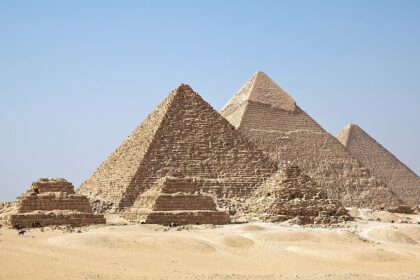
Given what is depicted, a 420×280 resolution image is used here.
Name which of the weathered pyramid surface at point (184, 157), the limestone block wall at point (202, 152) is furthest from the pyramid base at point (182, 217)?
the limestone block wall at point (202, 152)

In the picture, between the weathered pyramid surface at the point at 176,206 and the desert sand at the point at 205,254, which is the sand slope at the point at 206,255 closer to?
the desert sand at the point at 205,254

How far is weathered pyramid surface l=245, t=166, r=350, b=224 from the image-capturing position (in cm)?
3491

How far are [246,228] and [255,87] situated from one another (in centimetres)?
4192

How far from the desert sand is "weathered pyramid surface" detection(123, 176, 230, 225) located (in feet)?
3.80

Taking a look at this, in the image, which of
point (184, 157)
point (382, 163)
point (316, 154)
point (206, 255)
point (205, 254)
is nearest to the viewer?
point (206, 255)

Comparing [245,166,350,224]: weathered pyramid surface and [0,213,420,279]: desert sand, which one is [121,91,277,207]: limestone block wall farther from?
[0,213,420,279]: desert sand

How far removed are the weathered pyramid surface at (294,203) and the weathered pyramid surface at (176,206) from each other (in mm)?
2401

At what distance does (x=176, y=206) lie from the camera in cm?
3319

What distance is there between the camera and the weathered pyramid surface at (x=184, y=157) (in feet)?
162

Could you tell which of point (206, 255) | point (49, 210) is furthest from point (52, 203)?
point (206, 255)

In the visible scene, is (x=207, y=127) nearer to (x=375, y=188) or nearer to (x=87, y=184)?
(x=87, y=184)

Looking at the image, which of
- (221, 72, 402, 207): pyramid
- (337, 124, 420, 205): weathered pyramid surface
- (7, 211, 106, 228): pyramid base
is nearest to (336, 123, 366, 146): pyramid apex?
(337, 124, 420, 205): weathered pyramid surface

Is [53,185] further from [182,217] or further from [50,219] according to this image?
[182,217]

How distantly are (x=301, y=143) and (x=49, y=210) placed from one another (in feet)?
139
